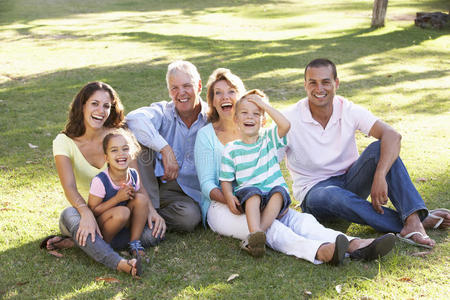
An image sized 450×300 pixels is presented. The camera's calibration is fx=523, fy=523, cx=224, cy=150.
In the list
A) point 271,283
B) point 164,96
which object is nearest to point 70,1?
point 164,96

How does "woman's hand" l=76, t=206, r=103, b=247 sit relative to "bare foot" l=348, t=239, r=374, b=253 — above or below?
above

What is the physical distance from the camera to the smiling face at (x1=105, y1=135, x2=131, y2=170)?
364cm

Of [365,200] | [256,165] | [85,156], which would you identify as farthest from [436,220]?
[85,156]

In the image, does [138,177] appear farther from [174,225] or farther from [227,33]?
[227,33]

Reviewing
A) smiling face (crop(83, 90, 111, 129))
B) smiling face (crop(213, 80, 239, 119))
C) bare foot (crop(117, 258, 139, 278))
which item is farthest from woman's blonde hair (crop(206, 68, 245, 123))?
bare foot (crop(117, 258, 139, 278))

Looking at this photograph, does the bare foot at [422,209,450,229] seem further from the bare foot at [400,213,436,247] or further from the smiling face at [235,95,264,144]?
the smiling face at [235,95,264,144]

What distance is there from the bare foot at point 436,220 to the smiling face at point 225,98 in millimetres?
1732

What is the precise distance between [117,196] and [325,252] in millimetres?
1475

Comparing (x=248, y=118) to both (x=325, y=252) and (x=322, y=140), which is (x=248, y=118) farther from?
(x=325, y=252)

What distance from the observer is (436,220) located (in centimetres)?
406

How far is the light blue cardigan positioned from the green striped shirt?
13 cm

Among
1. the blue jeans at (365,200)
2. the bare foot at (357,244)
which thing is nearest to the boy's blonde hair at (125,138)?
the blue jeans at (365,200)

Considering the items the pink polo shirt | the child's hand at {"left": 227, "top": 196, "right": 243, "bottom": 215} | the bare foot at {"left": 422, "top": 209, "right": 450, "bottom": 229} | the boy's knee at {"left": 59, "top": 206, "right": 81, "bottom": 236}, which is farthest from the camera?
the pink polo shirt

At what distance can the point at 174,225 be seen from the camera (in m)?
4.15
